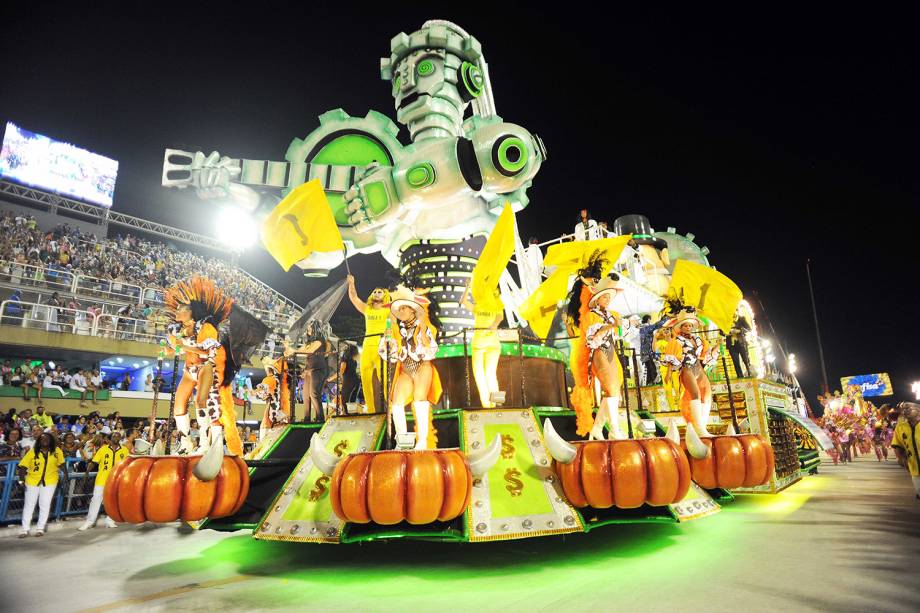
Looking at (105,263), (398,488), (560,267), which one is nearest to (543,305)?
(560,267)

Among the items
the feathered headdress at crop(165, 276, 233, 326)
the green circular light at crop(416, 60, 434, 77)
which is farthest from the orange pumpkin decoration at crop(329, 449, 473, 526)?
the green circular light at crop(416, 60, 434, 77)

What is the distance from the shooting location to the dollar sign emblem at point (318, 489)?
4957 millimetres

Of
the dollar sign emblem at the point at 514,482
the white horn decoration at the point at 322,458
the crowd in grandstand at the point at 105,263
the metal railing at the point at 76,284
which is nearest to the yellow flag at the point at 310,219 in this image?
the white horn decoration at the point at 322,458

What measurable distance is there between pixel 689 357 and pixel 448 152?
14.3 ft

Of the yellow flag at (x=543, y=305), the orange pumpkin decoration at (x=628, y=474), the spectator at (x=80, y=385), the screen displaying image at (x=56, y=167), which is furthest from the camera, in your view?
the screen displaying image at (x=56, y=167)

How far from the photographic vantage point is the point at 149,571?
15.4 ft

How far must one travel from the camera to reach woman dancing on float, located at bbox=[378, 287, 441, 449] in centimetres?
498

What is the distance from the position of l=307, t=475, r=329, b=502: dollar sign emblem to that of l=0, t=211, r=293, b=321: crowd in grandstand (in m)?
18.6

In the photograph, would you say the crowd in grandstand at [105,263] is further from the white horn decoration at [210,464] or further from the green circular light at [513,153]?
the white horn decoration at [210,464]

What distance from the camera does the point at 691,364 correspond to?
5.97m

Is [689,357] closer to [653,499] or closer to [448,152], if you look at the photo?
[653,499]

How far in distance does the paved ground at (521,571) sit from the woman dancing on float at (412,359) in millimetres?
1309

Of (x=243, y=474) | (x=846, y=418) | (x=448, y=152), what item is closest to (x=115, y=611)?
(x=243, y=474)

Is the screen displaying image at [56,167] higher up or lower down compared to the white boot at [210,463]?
higher up
